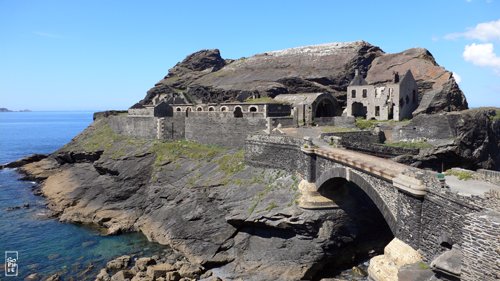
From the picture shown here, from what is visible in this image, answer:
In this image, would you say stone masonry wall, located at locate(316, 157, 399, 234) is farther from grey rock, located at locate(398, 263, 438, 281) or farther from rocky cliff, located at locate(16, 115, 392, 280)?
rocky cliff, located at locate(16, 115, 392, 280)

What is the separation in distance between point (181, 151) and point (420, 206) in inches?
1200

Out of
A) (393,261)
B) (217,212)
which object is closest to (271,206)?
(217,212)

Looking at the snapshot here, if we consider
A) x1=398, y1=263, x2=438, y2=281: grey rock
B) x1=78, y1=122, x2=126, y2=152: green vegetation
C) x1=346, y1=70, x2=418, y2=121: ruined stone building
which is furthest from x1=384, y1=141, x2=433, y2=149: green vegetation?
x1=78, y1=122, x2=126, y2=152: green vegetation

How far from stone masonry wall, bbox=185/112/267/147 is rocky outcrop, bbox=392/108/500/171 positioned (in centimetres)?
1441

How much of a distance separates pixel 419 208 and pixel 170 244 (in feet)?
66.9

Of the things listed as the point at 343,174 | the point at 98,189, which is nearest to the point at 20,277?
the point at 98,189

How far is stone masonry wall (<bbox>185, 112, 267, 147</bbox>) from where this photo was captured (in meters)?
37.0

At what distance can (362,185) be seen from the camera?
18.3 metres

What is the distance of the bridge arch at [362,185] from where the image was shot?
15872 millimetres

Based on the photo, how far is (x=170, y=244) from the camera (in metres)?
28.6

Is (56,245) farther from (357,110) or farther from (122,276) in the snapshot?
(357,110)

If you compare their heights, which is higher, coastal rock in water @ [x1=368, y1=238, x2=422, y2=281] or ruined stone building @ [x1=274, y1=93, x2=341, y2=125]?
ruined stone building @ [x1=274, y1=93, x2=341, y2=125]

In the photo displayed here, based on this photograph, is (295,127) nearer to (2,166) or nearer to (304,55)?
(304,55)

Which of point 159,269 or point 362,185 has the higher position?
point 362,185
